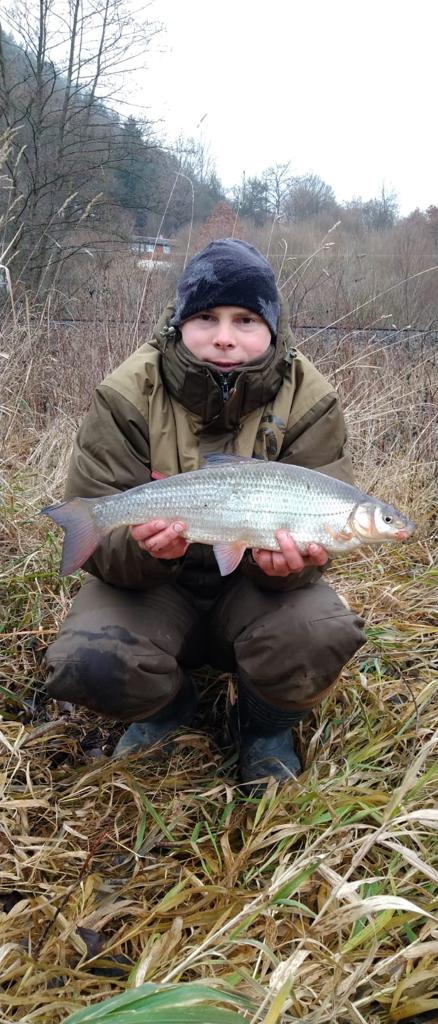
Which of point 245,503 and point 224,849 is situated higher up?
point 245,503

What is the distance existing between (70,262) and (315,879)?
10.8 m

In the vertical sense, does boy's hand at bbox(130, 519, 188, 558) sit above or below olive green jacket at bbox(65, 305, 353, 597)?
below

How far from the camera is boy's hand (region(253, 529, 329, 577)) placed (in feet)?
5.98

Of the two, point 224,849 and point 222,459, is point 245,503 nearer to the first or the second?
point 222,459

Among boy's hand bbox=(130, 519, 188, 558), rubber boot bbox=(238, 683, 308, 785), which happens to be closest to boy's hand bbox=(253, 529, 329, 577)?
boy's hand bbox=(130, 519, 188, 558)

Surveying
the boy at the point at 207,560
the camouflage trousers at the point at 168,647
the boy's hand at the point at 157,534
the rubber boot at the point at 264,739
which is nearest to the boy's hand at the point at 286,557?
the boy at the point at 207,560

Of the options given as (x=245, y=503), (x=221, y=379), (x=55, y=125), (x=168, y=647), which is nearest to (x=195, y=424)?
(x=221, y=379)

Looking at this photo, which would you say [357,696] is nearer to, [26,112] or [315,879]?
[315,879]

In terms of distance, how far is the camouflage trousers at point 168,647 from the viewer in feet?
6.15

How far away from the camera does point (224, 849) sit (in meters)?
1.73

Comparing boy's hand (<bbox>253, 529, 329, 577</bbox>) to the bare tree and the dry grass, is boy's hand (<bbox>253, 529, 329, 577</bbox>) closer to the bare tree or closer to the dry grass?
the dry grass

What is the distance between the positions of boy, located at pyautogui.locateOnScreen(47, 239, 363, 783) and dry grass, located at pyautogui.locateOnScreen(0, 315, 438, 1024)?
0.58ft

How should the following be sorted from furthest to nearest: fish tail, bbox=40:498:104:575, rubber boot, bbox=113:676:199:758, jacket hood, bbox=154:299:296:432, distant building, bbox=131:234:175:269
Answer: distant building, bbox=131:234:175:269 < rubber boot, bbox=113:676:199:758 < jacket hood, bbox=154:299:296:432 < fish tail, bbox=40:498:104:575

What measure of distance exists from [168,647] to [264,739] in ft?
1.36
